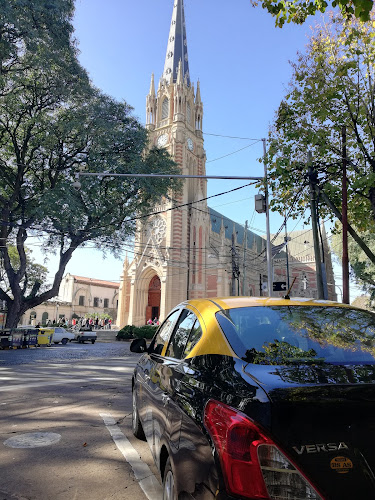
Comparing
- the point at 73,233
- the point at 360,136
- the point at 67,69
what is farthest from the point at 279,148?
the point at 67,69

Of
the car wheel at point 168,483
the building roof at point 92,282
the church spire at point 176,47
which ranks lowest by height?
the car wheel at point 168,483

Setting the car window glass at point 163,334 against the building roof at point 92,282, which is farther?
the building roof at point 92,282

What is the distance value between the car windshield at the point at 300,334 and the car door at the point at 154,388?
0.81m

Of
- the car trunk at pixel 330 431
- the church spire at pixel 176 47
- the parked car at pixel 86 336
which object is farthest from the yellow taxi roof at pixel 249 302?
the church spire at pixel 176 47

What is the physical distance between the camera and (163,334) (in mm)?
3754

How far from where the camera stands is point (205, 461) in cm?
173

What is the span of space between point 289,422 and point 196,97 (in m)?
57.3

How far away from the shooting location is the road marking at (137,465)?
2.94m

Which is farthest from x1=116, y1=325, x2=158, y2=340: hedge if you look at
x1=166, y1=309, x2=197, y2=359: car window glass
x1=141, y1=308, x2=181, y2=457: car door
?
x1=166, y1=309, x2=197, y2=359: car window glass

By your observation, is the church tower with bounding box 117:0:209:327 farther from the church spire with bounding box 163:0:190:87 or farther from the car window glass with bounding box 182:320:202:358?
the car window glass with bounding box 182:320:202:358

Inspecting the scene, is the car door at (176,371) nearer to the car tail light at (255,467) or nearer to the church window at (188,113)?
the car tail light at (255,467)

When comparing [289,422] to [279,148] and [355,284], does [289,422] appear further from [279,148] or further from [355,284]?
[355,284]

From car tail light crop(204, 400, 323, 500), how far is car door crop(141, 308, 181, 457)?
3.43ft

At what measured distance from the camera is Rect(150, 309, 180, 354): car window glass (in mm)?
3510
